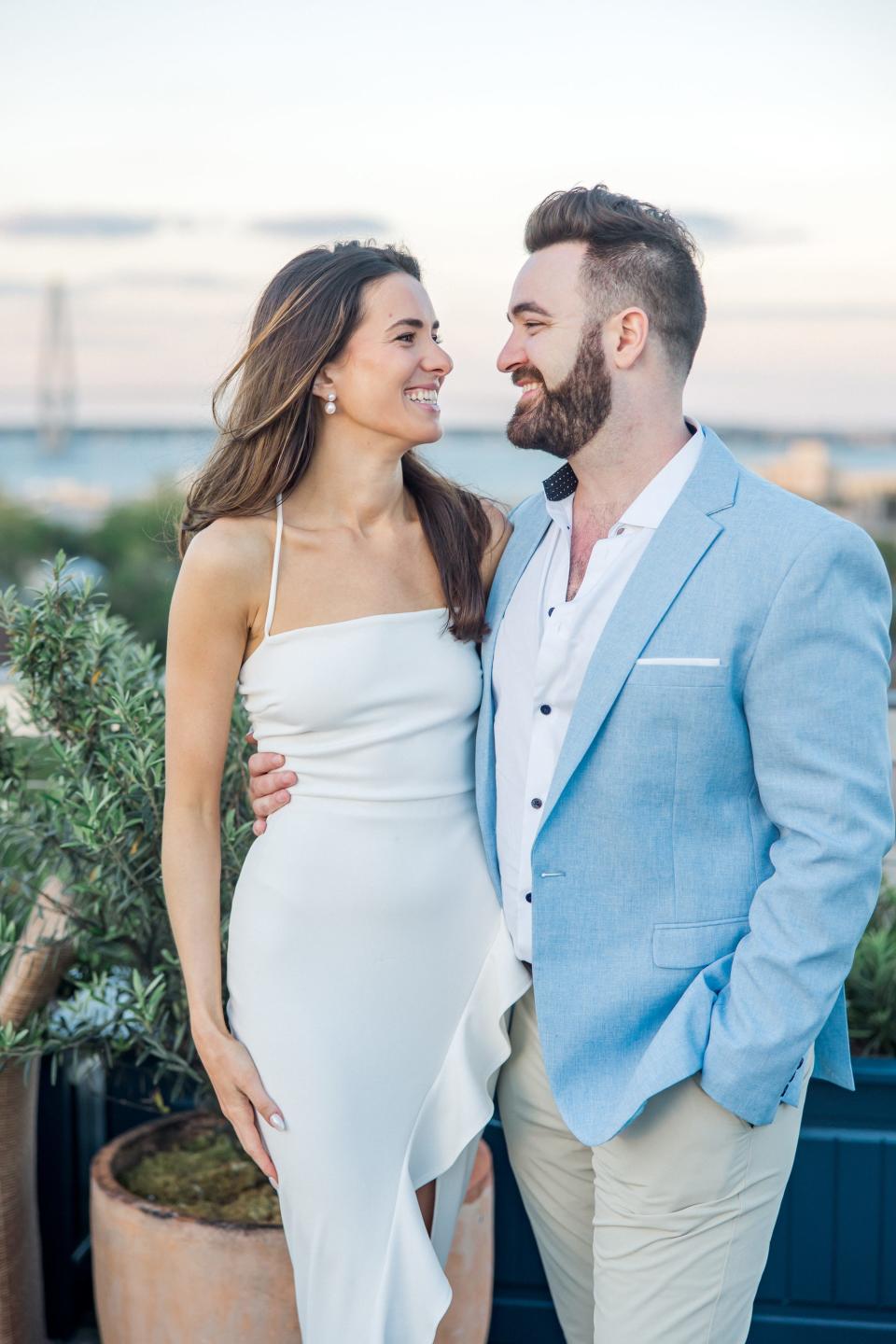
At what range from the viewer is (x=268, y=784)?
192cm

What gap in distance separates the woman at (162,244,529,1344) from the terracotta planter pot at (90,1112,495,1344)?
0.21 meters

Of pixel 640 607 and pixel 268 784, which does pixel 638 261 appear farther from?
pixel 268 784

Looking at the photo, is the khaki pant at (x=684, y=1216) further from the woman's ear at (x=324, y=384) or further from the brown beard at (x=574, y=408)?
the woman's ear at (x=324, y=384)

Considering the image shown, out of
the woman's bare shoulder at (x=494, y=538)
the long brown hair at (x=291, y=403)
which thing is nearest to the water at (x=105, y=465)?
the woman's bare shoulder at (x=494, y=538)

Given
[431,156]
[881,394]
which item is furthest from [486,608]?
[881,394]

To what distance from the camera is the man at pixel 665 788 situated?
1.58 metres

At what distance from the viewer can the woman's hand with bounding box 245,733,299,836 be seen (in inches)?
74.9

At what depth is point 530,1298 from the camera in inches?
105

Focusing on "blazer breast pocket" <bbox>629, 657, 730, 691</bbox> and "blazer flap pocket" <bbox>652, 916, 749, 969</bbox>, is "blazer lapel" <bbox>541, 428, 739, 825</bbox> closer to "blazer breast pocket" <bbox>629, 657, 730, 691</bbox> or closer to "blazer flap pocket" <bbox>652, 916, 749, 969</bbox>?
"blazer breast pocket" <bbox>629, 657, 730, 691</bbox>

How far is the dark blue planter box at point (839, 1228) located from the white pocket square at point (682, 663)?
3.93 ft

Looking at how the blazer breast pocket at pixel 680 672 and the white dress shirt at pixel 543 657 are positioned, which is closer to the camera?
the blazer breast pocket at pixel 680 672

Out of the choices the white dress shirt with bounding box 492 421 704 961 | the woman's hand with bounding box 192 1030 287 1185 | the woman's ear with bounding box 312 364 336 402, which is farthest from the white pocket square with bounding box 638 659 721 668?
the woman's hand with bounding box 192 1030 287 1185

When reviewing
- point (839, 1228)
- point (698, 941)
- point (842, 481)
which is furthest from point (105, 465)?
point (698, 941)

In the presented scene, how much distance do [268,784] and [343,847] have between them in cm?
16
